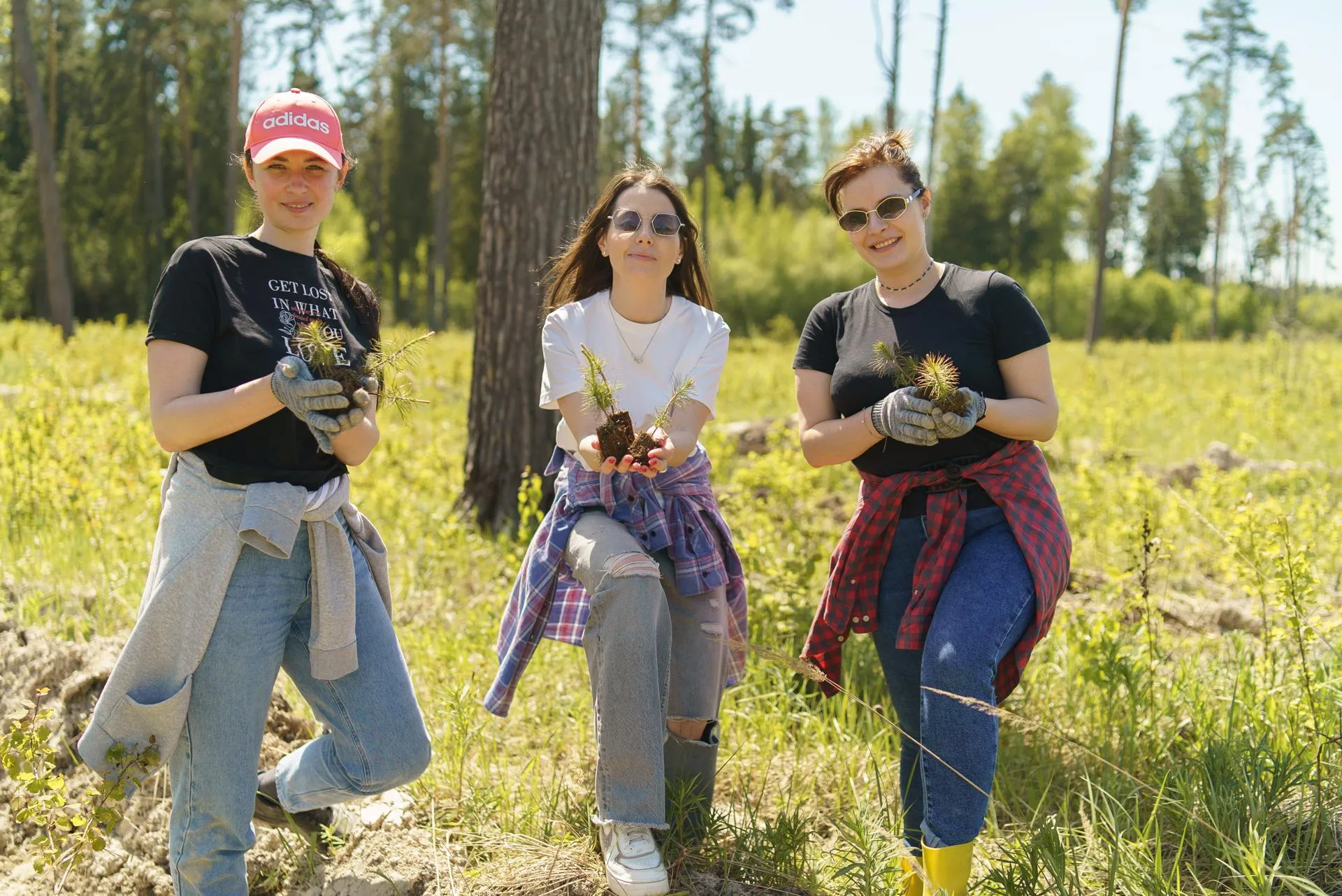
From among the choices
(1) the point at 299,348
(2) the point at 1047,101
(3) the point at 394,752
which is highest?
(2) the point at 1047,101

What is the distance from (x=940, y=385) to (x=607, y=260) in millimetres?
1031

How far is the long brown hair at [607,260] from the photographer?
8.32 feet

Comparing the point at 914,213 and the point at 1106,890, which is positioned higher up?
the point at 914,213

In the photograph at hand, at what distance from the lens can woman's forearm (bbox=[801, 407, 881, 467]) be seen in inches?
90.7

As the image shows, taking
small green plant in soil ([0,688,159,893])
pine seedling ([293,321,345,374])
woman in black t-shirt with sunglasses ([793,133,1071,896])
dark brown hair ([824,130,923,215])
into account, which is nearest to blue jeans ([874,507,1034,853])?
woman in black t-shirt with sunglasses ([793,133,1071,896])

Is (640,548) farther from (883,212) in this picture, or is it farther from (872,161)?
(872,161)

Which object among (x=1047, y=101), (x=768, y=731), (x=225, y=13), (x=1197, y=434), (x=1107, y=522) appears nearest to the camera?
(x=768, y=731)

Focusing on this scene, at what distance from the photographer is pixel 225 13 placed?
2016 centimetres

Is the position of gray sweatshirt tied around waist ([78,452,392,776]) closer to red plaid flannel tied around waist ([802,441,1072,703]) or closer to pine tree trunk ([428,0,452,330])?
red plaid flannel tied around waist ([802,441,1072,703])

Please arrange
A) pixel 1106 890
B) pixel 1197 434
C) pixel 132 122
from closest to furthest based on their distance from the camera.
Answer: pixel 1106 890 < pixel 1197 434 < pixel 132 122

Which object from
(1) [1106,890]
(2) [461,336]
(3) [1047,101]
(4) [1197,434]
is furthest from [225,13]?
(3) [1047,101]

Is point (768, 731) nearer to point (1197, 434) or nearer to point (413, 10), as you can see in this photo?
point (1197, 434)

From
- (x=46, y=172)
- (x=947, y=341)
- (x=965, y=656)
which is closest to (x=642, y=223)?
(x=947, y=341)

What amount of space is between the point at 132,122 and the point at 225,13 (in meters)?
10.9
